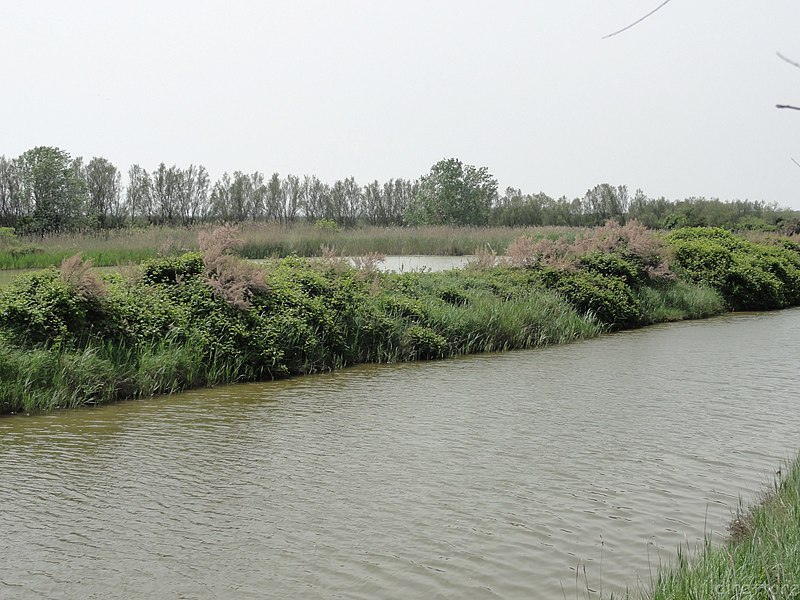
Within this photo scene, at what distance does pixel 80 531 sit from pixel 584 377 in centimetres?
781

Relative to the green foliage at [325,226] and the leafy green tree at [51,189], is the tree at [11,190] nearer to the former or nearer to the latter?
the leafy green tree at [51,189]

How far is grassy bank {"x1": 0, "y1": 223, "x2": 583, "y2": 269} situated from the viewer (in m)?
22.8

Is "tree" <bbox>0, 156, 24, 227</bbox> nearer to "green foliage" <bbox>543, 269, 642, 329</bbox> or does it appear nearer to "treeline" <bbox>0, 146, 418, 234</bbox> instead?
"treeline" <bbox>0, 146, 418, 234</bbox>

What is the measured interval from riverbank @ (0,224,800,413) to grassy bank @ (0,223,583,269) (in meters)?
3.28

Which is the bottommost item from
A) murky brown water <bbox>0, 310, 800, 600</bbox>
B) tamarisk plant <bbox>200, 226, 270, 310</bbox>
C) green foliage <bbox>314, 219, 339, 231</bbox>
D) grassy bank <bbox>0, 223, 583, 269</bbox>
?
murky brown water <bbox>0, 310, 800, 600</bbox>

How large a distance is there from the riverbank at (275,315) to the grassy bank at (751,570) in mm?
7647

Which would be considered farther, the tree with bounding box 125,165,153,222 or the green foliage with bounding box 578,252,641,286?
the tree with bounding box 125,165,153,222

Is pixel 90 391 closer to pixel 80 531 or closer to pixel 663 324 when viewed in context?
pixel 80 531

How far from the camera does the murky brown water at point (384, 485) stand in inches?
192

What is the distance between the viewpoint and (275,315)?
12.3 m

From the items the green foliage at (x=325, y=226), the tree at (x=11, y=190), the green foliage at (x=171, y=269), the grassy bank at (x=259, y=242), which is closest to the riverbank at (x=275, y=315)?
the green foliage at (x=171, y=269)

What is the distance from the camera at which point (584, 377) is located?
11.6m

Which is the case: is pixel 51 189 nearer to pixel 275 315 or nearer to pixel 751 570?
pixel 275 315

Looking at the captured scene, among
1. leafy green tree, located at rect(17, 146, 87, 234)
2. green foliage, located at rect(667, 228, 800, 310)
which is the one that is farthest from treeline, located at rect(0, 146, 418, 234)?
green foliage, located at rect(667, 228, 800, 310)
